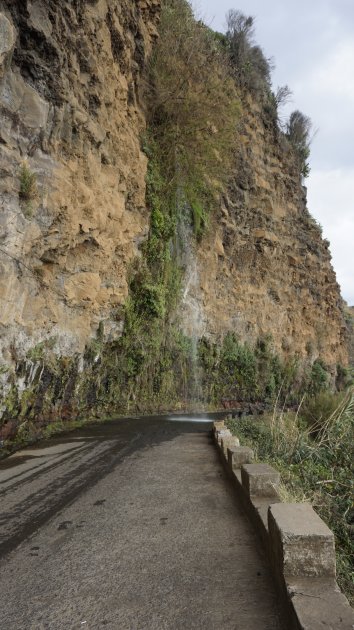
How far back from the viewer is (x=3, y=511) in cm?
411

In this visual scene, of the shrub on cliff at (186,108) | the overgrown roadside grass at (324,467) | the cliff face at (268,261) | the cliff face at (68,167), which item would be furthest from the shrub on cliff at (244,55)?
the overgrown roadside grass at (324,467)

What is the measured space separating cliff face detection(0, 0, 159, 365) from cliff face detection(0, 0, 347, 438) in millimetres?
36

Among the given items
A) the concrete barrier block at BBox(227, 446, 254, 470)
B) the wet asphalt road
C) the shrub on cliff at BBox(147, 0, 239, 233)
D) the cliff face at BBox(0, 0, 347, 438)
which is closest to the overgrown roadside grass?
the concrete barrier block at BBox(227, 446, 254, 470)

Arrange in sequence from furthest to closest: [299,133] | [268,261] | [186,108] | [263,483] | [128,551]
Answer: [299,133] → [268,261] → [186,108] → [263,483] → [128,551]

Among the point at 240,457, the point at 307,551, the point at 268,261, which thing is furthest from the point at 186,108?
the point at 307,551

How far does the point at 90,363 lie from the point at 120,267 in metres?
3.03

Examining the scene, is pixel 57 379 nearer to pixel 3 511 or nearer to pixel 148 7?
pixel 3 511

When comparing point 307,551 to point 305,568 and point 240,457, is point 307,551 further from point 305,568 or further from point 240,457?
point 240,457

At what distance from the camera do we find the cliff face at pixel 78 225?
8.43 metres

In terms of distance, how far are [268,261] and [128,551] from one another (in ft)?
71.4

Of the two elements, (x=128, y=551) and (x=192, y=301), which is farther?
(x=192, y=301)

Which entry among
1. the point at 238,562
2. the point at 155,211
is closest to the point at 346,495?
the point at 238,562

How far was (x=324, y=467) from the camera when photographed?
649cm

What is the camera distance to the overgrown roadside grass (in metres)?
4.37
